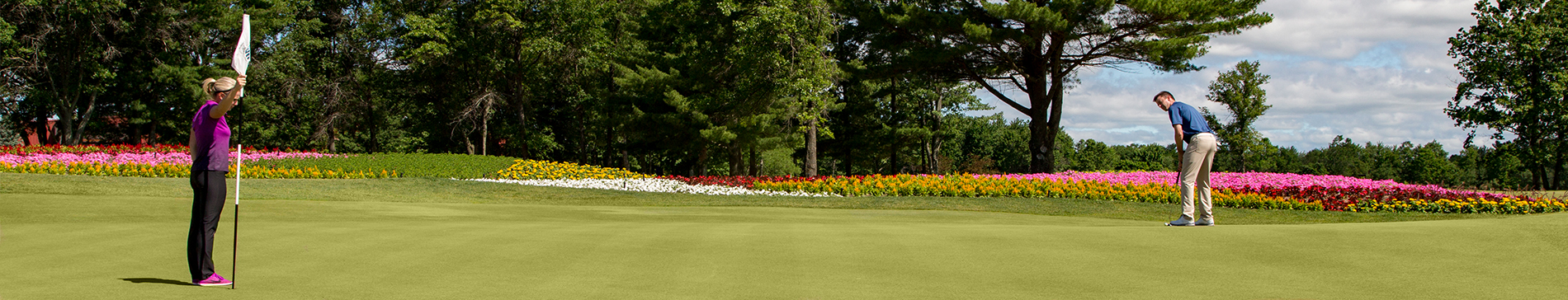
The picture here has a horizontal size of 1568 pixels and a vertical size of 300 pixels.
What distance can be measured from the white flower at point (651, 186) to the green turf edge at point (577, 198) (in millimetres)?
865

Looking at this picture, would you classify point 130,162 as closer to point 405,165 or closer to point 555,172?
point 405,165

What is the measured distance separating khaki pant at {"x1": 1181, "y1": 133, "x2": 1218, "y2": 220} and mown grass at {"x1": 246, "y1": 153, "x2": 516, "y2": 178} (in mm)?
19570

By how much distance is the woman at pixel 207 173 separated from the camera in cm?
565

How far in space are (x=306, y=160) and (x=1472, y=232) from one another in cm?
2592

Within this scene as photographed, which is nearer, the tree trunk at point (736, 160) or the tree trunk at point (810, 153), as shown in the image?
the tree trunk at point (810, 153)

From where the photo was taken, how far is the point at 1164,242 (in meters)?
7.33

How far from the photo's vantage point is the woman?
565cm

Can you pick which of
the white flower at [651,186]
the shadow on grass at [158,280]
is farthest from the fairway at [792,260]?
the white flower at [651,186]

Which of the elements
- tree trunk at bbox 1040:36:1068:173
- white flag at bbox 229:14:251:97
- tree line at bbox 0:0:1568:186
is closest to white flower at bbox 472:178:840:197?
tree line at bbox 0:0:1568:186

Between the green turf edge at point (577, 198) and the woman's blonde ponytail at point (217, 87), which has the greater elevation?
the woman's blonde ponytail at point (217, 87)

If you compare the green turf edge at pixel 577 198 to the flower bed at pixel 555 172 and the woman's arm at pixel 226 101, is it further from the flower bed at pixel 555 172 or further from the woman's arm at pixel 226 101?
the woman's arm at pixel 226 101

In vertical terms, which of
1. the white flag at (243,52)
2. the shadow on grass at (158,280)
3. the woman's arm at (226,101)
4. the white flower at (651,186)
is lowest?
the shadow on grass at (158,280)

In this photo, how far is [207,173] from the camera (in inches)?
226

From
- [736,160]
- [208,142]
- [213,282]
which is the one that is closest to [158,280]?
[213,282]
